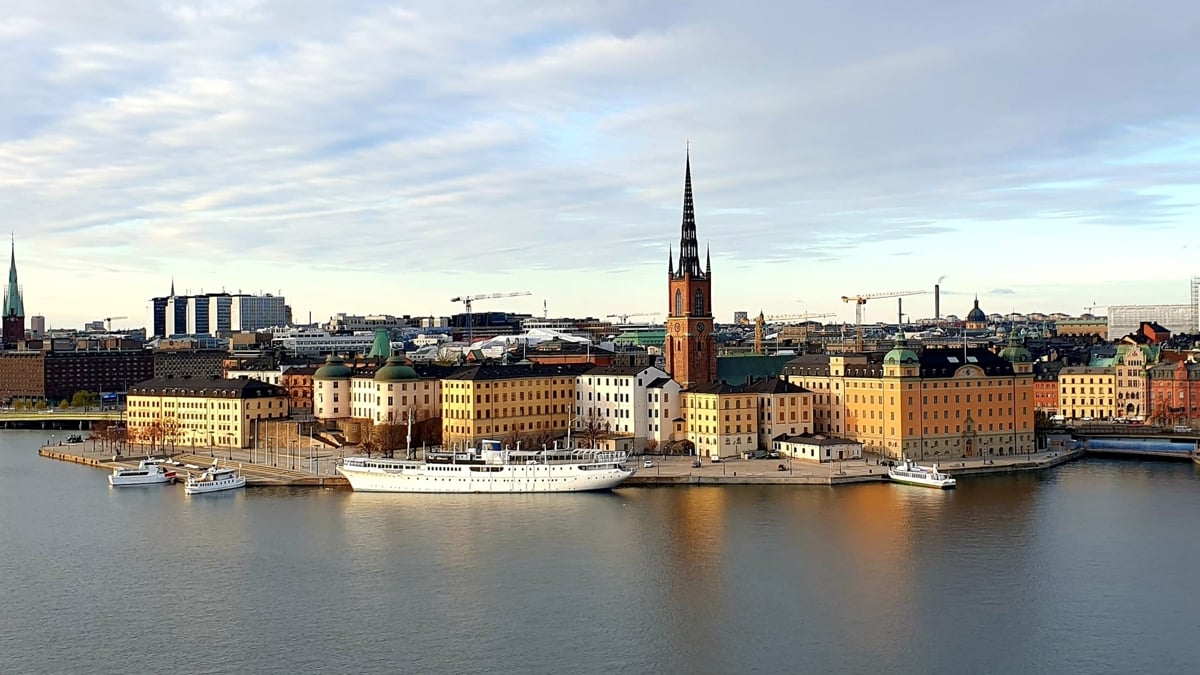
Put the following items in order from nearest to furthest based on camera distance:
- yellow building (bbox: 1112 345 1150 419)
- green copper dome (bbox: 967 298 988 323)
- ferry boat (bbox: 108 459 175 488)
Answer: ferry boat (bbox: 108 459 175 488), yellow building (bbox: 1112 345 1150 419), green copper dome (bbox: 967 298 988 323)

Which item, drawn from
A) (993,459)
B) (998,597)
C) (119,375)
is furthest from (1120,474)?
(119,375)

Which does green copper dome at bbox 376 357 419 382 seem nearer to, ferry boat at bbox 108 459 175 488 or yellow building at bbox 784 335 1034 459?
ferry boat at bbox 108 459 175 488

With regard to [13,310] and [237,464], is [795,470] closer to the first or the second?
[237,464]

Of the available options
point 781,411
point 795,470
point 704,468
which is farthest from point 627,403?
point 795,470

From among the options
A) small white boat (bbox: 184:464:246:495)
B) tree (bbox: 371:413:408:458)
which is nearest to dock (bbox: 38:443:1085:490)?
small white boat (bbox: 184:464:246:495)

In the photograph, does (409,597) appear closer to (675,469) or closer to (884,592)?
(884,592)
